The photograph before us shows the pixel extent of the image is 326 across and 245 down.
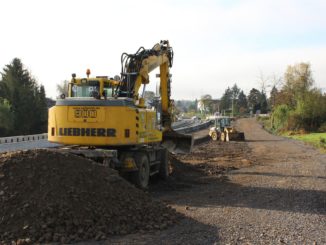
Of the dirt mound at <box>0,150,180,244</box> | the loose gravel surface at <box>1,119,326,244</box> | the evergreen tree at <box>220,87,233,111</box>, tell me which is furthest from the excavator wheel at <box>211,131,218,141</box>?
the evergreen tree at <box>220,87,233,111</box>

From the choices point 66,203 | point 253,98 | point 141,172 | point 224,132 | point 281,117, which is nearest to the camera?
point 66,203

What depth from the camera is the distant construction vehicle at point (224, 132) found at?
44531mm

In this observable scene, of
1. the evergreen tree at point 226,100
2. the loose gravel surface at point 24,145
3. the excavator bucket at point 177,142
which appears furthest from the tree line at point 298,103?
the evergreen tree at point 226,100

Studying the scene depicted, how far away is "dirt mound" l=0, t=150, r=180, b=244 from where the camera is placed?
823cm

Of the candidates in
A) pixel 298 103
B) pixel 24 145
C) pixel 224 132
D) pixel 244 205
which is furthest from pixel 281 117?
pixel 244 205

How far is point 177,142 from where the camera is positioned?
18.7 m

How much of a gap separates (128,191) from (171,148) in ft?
28.3

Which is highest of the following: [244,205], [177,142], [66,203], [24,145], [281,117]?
[281,117]

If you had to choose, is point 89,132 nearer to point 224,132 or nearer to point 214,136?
point 224,132

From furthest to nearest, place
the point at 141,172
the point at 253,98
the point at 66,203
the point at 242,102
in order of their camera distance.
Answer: the point at 242,102
the point at 253,98
the point at 141,172
the point at 66,203

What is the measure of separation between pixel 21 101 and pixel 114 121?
1636 inches

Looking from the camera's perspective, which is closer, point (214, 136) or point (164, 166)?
point (164, 166)

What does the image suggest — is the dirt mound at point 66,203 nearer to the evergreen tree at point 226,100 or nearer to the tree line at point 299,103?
the tree line at point 299,103

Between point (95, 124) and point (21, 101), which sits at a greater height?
point (21, 101)
